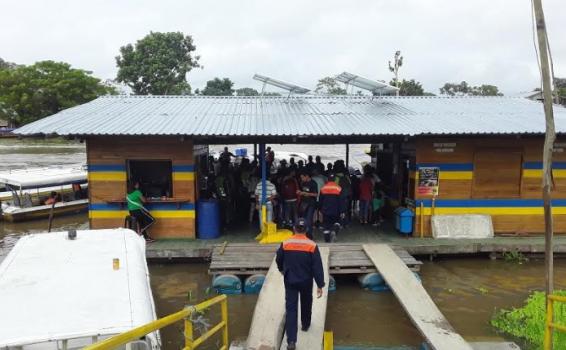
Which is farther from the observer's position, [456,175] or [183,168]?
[456,175]

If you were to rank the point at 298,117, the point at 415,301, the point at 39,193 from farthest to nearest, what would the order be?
the point at 39,193
the point at 298,117
the point at 415,301

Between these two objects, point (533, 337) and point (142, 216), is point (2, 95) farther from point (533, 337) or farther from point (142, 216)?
point (533, 337)

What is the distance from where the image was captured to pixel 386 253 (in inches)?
380

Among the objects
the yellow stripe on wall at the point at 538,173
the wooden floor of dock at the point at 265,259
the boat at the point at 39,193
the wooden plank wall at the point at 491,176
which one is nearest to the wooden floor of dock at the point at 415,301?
the wooden floor of dock at the point at 265,259

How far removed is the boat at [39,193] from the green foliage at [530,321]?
13810 millimetres

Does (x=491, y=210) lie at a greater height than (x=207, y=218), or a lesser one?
greater

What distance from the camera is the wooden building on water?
10.4m

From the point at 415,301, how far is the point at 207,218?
5480 mm

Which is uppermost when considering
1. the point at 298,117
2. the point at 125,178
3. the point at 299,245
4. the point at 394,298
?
the point at 298,117

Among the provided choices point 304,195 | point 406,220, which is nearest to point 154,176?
point 304,195

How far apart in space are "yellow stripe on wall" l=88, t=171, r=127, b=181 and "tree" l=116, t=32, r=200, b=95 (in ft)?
105

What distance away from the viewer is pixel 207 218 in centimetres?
1103

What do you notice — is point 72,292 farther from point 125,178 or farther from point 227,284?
point 125,178

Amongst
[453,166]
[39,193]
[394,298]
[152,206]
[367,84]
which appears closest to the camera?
[394,298]
